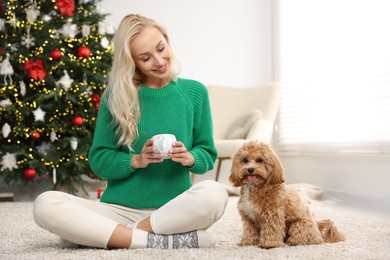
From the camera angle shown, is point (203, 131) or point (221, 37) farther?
point (221, 37)

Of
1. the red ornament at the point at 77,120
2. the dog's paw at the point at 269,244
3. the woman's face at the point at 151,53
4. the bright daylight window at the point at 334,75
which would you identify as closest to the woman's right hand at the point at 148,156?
the woman's face at the point at 151,53

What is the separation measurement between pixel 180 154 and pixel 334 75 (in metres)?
2.65

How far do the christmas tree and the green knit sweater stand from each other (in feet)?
6.30

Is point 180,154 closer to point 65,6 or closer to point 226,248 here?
point 226,248

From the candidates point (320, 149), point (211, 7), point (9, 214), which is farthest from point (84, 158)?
point (211, 7)

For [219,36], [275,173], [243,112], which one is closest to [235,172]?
[275,173]

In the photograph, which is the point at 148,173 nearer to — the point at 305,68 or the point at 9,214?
the point at 9,214

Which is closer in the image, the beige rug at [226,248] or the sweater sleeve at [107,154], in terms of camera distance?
the beige rug at [226,248]

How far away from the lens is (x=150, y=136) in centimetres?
190

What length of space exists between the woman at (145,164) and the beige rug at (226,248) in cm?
9

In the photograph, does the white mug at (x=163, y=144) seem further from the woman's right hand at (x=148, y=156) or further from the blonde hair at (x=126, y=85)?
the blonde hair at (x=126, y=85)

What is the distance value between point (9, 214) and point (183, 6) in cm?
300

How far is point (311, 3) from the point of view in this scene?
4.48 meters

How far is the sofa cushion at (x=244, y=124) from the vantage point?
423 centimetres
